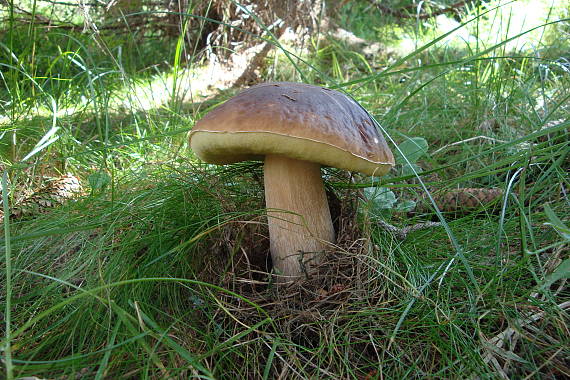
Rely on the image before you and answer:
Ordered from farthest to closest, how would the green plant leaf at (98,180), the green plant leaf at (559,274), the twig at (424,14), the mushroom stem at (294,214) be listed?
the twig at (424,14) < the green plant leaf at (98,180) < the mushroom stem at (294,214) < the green plant leaf at (559,274)

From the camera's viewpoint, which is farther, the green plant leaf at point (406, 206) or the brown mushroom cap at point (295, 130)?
the green plant leaf at point (406, 206)

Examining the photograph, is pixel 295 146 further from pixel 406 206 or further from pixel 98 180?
pixel 98 180

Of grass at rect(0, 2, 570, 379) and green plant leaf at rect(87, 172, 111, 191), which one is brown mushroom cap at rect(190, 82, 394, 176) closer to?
grass at rect(0, 2, 570, 379)

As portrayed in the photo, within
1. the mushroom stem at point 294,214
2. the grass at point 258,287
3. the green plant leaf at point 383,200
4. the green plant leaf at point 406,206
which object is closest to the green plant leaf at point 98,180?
the grass at point 258,287

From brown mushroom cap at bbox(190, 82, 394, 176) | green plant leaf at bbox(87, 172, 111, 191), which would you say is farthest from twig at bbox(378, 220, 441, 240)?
green plant leaf at bbox(87, 172, 111, 191)

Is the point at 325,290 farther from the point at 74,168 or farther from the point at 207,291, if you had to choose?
the point at 74,168

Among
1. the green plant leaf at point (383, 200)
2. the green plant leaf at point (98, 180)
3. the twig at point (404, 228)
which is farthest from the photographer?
the green plant leaf at point (98, 180)

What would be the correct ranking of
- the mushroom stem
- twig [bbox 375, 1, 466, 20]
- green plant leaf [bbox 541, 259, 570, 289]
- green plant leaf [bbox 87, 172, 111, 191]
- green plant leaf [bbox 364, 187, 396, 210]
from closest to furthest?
1. green plant leaf [bbox 541, 259, 570, 289]
2. the mushroom stem
3. green plant leaf [bbox 364, 187, 396, 210]
4. green plant leaf [bbox 87, 172, 111, 191]
5. twig [bbox 375, 1, 466, 20]

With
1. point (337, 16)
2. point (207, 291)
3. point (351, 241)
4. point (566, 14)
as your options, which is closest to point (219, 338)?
point (207, 291)

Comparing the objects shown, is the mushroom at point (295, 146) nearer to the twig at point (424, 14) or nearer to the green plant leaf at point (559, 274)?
the green plant leaf at point (559, 274)
